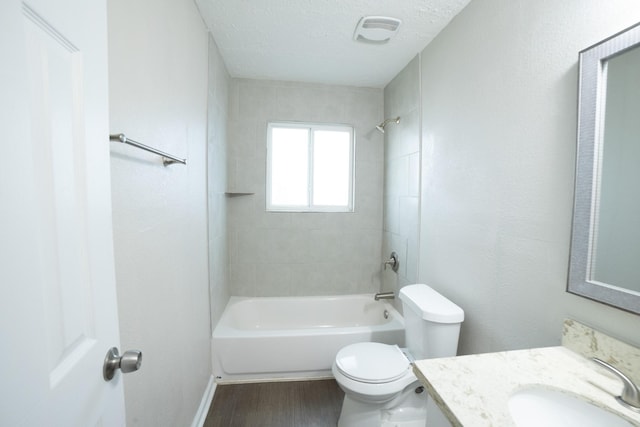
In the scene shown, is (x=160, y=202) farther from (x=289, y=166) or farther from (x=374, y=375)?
(x=289, y=166)

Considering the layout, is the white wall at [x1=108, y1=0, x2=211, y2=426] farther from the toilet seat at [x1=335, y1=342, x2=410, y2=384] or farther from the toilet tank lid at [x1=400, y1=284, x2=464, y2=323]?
the toilet tank lid at [x1=400, y1=284, x2=464, y2=323]

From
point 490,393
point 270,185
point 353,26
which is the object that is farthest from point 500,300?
point 270,185

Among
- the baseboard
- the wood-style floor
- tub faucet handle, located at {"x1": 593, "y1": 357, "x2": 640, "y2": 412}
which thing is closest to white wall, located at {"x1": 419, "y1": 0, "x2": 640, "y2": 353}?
tub faucet handle, located at {"x1": 593, "y1": 357, "x2": 640, "y2": 412}

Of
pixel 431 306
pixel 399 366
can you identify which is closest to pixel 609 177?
pixel 431 306

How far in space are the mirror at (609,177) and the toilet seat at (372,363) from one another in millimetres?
907

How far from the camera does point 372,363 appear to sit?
1536 millimetres

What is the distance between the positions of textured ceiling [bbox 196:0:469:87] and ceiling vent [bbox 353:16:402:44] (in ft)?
0.13

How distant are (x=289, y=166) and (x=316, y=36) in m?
1.19

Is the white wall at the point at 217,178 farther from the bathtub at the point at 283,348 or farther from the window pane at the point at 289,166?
the window pane at the point at 289,166

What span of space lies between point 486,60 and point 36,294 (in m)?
1.82

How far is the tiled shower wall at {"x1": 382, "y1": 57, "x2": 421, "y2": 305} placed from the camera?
211 centimetres

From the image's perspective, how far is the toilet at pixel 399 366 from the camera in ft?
4.67

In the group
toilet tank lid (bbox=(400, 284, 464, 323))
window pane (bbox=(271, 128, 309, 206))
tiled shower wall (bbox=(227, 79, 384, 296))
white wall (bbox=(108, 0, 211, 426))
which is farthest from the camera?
window pane (bbox=(271, 128, 309, 206))

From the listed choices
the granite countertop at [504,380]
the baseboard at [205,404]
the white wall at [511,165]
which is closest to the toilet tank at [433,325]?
the white wall at [511,165]
